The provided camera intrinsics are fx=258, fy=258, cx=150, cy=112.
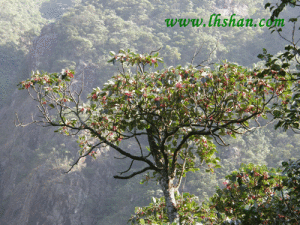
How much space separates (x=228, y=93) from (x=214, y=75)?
0.91 feet

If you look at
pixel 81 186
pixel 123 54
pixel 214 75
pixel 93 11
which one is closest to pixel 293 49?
pixel 214 75

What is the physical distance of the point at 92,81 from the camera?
26.4m

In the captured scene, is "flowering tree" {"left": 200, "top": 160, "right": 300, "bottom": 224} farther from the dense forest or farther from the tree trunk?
the dense forest

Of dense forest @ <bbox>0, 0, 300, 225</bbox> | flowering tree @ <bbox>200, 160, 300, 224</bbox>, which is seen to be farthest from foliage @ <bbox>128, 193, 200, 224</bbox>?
dense forest @ <bbox>0, 0, 300, 225</bbox>

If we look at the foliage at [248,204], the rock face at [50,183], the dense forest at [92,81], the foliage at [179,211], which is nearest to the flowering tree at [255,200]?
the foliage at [248,204]

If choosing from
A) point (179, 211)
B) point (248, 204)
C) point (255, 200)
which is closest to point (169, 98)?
point (179, 211)

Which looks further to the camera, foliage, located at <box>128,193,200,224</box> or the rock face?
the rock face

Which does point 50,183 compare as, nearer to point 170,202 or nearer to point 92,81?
point 92,81

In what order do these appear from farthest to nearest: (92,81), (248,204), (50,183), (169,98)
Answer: (92,81), (50,183), (248,204), (169,98)

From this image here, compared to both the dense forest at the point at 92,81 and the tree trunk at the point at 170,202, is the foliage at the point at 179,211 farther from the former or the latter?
the dense forest at the point at 92,81

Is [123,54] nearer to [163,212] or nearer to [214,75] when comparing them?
[214,75]

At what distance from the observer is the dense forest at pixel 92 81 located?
61.1ft

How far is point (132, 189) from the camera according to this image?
62.5ft

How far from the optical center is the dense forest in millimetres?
18625
